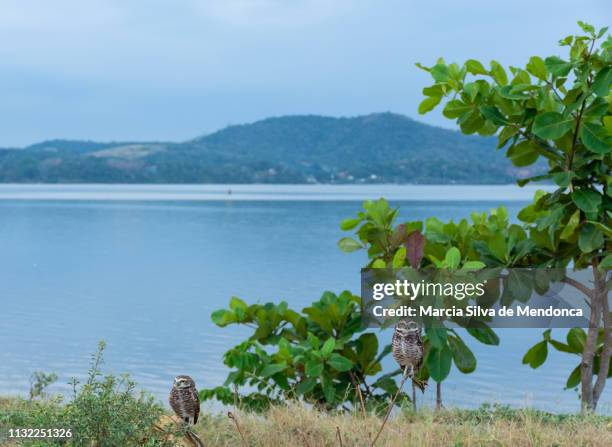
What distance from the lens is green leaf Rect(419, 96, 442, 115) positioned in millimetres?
4993

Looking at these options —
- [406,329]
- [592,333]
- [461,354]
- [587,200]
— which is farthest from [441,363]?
[406,329]

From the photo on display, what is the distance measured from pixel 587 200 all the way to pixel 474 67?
1080 mm

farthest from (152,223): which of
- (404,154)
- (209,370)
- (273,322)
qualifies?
(404,154)

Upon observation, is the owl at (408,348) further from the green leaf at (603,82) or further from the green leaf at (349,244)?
the green leaf at (349,244)

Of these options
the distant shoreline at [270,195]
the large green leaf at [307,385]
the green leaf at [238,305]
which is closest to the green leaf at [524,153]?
the large green leaf at [307,385]

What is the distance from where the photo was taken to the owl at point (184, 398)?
10.2 ft

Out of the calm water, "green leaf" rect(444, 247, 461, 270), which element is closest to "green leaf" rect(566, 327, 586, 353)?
the calm water

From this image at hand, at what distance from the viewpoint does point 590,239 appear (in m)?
4.62

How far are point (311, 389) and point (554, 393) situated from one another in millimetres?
7157

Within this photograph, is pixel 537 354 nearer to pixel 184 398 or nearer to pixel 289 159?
pixel 184 398

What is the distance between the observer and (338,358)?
17.1 feet

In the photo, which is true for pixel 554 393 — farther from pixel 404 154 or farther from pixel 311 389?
pixel 404 154

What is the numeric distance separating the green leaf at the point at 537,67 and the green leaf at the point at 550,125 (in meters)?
0.41

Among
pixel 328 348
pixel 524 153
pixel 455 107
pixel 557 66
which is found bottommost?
pixel 328 348
